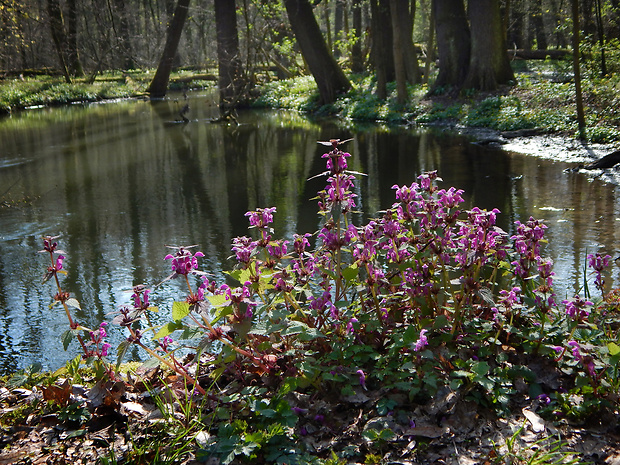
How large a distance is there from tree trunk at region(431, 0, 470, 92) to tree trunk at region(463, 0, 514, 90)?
0.61m

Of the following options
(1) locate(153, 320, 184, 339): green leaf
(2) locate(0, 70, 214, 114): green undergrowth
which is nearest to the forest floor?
(1) locate(153, 320, 184, 339): green leaf

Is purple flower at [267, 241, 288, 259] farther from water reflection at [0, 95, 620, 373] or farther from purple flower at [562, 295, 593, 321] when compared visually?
water reflection at [0, 95, 620, 373]

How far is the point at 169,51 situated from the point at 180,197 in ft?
74.7

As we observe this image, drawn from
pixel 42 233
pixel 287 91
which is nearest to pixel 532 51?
pixel 287 91

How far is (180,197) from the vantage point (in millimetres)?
9555

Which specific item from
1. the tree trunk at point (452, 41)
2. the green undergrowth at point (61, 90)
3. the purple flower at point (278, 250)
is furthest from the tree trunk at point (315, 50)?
the purple flower at point (278, 250)

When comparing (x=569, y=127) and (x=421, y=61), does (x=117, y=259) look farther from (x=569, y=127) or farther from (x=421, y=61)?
(x=421, y=61)

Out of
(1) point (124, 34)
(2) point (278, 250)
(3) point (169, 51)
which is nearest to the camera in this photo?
(2) point (278, 250)

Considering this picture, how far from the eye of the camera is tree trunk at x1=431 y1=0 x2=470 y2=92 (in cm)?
1775

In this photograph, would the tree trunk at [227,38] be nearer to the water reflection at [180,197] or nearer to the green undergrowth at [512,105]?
the green undergrowth at [512,105]

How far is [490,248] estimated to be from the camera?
3.05 metres

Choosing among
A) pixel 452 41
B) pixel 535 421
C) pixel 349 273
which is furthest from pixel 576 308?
pixel 452 41

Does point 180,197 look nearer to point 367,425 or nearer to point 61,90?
point 367,425

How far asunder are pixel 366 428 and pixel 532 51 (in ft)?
94.6
